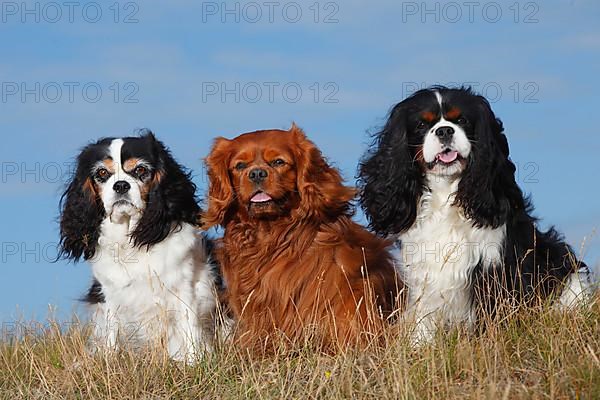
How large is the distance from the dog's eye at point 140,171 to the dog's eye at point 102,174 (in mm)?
215

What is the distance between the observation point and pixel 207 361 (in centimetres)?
685

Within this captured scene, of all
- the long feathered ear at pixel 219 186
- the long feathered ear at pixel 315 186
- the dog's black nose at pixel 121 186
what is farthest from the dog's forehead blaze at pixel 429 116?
the dog's black nose at pixel 121 186

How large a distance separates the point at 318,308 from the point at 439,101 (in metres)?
1.70

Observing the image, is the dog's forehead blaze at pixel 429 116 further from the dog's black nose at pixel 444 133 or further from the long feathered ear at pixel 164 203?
the long feathered ear at pixel 164 203

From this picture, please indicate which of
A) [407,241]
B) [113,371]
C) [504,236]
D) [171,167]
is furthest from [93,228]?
[504,236]

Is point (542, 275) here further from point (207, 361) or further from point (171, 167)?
point (171, 167)

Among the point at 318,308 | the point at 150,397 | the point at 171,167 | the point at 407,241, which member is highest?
the point at 171,167

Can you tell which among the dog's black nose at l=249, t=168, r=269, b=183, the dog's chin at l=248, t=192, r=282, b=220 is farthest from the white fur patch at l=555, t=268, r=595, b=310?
the dog's black nose at l=249, t=168, r=269, b=183

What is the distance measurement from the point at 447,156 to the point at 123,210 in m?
2.49

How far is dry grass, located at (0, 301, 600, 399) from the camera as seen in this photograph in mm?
5602

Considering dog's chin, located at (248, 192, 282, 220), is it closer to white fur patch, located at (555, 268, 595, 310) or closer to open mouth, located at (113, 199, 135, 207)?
open mouth, located at (113, 199, 135, 207)

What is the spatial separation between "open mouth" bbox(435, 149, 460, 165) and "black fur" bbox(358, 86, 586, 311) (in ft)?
0.43

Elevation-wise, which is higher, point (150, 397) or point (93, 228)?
point (93, 228)

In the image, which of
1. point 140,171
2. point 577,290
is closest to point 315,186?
point 140,171
